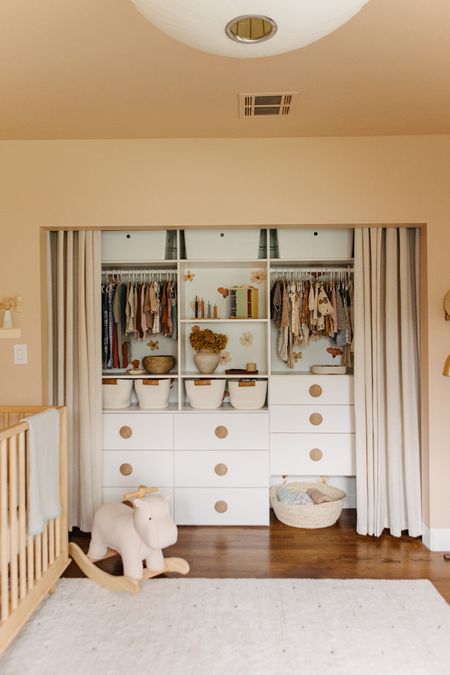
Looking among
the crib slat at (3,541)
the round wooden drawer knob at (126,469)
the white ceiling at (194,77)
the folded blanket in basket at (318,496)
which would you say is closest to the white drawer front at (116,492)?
the round wooden drawer knob at (126,469)

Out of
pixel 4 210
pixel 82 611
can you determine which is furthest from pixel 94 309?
pixel 82 611

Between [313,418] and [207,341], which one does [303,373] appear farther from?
[207,341]

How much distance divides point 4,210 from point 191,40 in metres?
2.40

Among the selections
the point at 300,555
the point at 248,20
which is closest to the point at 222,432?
the point at 300,555

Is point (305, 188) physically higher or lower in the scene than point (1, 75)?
lower

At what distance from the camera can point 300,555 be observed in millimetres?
3137

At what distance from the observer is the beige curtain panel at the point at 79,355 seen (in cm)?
348

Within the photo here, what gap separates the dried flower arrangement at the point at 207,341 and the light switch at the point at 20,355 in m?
1.13

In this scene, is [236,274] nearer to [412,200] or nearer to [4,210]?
[412,200]

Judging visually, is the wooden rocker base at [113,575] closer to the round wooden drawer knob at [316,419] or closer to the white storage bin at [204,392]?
the white storage bin at [204,392]

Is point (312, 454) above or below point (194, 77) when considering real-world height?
below

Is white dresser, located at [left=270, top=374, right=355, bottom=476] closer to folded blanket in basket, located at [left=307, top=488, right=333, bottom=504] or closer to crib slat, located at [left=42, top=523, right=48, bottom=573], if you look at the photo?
folded blanket in basket, located at [left=307, top=488, right=333, bottom=504]

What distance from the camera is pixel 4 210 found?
3.34m

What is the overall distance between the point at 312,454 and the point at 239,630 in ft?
4.93
